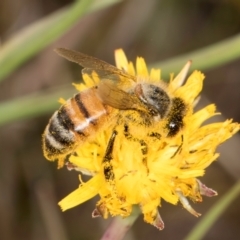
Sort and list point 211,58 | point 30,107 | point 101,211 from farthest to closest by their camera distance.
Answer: point 30,107
point 211,58
point 101,211

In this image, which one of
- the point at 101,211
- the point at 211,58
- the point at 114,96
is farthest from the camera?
the point at 211,58

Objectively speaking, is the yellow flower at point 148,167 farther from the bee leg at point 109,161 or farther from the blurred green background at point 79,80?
the blurred green background at point 79,80

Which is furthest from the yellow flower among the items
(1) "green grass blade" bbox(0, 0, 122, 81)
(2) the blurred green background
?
(2) the blurred green background

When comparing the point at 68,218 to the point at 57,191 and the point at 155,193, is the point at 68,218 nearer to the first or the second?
the point at 57,191

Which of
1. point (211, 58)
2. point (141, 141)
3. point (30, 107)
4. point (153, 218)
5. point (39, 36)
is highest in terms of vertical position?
point (39, 36)

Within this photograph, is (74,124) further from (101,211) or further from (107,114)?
(101,211)

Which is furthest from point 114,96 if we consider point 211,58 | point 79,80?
point 79,80

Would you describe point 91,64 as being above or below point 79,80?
below
